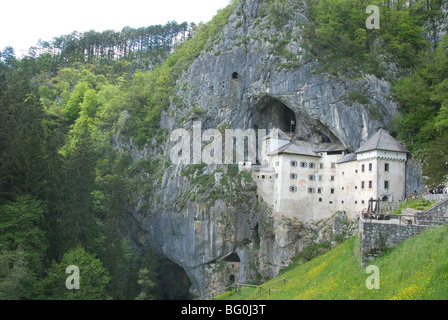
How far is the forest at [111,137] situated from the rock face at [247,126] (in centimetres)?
222

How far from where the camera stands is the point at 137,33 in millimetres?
113562

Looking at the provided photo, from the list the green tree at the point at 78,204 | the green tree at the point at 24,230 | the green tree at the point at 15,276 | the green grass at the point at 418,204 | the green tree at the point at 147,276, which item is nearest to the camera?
the green tree at the point at 15,276

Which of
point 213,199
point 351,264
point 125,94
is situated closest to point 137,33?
point 125,94

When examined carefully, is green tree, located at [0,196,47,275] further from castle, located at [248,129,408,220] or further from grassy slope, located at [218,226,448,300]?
castle, located at [248,129,408,220]

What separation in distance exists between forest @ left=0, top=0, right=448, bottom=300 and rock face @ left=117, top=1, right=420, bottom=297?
222 centimetres

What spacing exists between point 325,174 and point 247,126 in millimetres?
12714

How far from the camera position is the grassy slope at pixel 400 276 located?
57.7 feet

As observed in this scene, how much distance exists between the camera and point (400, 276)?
19.4m

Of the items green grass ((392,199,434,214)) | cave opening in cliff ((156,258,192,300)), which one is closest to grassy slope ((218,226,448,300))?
green grass ((392,199,434,214))

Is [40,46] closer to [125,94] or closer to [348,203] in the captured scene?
[125,94]

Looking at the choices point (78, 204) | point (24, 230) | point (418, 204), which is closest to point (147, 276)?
point (78, 204)

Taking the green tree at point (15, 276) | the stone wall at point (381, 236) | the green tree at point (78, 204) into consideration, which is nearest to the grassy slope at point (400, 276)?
the stone wall at point (381, 236)

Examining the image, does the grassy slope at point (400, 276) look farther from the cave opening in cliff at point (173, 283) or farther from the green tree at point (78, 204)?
the cave opening in cliff at point (173, 283)

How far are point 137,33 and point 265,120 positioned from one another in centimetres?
6841
